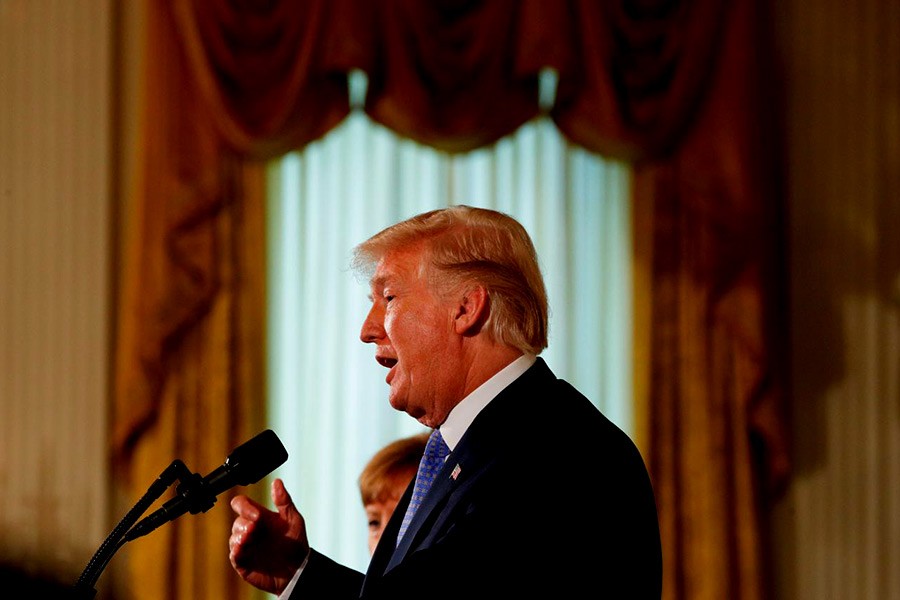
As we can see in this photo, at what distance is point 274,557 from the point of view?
2.18 metres

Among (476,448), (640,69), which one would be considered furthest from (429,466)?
(640,69)

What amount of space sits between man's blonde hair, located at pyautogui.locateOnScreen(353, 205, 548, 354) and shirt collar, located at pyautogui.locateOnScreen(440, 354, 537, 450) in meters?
0.05

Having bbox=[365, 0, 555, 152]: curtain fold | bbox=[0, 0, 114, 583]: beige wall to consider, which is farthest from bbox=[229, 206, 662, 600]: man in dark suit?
bbox=[0, 0, 114, 583]: beige wall

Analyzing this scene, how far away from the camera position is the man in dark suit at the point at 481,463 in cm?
165

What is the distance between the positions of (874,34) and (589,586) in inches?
151

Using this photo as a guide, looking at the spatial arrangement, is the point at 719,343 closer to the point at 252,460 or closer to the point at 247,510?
the point at 247,510

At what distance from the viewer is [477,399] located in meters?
2.04

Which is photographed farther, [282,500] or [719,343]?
[719,343]

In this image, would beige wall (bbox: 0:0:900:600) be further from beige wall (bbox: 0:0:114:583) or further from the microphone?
the microphone

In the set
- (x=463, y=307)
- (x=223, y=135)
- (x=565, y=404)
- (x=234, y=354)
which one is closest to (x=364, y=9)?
(x=223, y=135)

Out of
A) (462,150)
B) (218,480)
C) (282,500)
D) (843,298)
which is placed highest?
(462,150)

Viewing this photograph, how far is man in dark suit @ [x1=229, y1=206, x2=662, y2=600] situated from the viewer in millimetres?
1646

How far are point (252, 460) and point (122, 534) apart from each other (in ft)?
0.76

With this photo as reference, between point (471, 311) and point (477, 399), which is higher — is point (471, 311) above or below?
above
